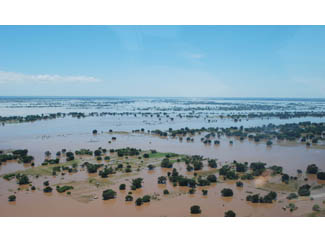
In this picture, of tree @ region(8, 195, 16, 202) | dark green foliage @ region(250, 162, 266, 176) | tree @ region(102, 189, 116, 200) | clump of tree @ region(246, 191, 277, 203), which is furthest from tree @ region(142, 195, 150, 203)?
dark green foliage @ region(250, 162, 266, 176)

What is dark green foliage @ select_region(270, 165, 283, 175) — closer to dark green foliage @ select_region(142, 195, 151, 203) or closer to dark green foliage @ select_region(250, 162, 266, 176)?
dark green foliage @ select_region(250, 162, 266, 176)

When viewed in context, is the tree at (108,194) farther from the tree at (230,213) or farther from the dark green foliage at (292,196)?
the dark green foliage at (292,196)

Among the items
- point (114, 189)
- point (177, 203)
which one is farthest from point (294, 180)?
point (114, 189)

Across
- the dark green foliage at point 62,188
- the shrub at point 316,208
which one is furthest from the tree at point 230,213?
the dark green foliage at point 62,188

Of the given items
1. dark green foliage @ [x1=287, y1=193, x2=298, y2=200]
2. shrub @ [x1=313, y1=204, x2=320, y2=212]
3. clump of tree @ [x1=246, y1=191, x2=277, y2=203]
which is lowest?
clump of tree @ [x1=246, y1=191, x2=277, y2=203]

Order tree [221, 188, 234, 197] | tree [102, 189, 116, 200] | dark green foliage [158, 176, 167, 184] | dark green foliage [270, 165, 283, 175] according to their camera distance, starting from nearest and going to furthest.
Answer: tree [102, 189, 116, 200], tree [221, 188, 234, 197], dark green foliage [158, 176, 167, 184], dark green foliage [270, 165, 283, 175]

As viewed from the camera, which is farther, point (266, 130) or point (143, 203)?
point (266, 130)

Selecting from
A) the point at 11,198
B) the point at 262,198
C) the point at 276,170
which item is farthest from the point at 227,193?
the point at 11,198

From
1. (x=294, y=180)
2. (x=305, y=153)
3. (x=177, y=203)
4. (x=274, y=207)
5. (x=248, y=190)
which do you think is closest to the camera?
(x=274, y=207)

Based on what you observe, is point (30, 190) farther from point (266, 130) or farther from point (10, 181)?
point (266, 130)

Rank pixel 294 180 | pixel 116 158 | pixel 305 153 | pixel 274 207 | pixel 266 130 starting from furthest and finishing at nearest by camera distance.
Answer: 1. pixel 266 130
2. pixel 305 153
3. pixel 116 158
4. pixel 294 180
5. pixel 274 207

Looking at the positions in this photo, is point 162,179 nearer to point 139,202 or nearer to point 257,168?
point 139,202
